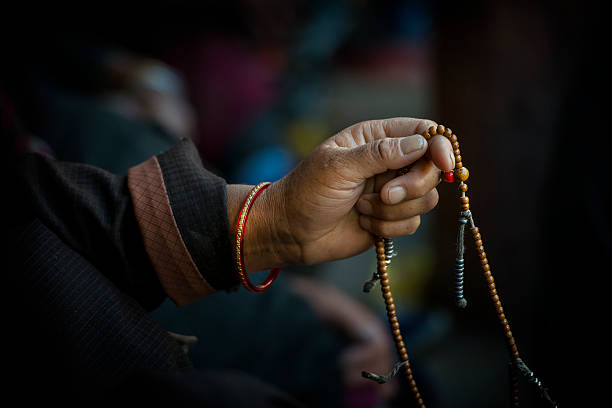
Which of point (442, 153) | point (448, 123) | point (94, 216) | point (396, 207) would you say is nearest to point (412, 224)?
point (396, 207)

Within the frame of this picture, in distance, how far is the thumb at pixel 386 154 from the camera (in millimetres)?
740

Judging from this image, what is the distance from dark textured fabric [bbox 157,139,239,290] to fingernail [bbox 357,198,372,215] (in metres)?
0.23

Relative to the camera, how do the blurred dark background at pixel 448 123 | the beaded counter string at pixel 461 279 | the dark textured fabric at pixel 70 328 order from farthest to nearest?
the blurred dark background at pixel 448 123
the beaded counter string at pixel 461 279
the dark textured fabric at pixel 70 328

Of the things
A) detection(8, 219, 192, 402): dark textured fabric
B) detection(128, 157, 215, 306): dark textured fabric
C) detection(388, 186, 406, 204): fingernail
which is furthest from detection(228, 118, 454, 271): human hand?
detection(8, 219, 192, 402): dark textured fabric

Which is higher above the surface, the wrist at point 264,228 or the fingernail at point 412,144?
the fingernail at point 412,144

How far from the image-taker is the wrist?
84 centimetres

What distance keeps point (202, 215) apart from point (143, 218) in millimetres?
98

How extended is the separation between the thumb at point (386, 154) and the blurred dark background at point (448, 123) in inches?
8.9

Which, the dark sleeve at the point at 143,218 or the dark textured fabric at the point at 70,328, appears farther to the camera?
the dark sleeve at the point at 143,218

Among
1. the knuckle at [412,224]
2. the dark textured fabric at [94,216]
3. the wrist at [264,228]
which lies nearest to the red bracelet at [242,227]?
the wrist at [264,228]

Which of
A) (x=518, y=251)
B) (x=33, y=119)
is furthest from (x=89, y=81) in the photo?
(x=518, y=251)

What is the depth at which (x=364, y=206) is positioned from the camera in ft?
2.78

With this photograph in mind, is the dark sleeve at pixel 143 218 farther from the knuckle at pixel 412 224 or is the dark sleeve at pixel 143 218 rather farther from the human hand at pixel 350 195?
the knuckle at pixel 412 224

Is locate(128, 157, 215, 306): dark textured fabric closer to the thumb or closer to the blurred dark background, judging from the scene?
the thumb
